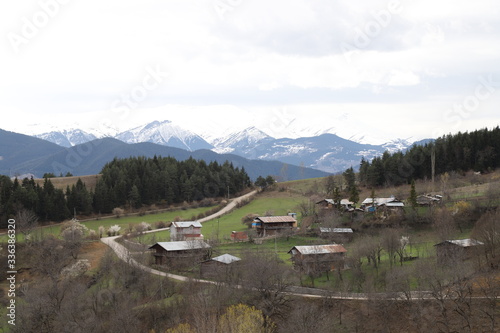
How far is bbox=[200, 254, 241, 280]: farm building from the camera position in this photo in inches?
1973

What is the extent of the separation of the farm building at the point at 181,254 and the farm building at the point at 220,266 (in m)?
3.81

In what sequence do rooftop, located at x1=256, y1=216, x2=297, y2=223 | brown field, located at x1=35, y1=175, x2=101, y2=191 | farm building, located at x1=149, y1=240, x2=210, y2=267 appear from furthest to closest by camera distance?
brown field, located at x1=35, y1=175, x2=101, y2=191 < rooftop, located at x1=256, y1=216, x2=297, y2=223 < farm building, located at x1=149, y1=240, x2=210, y2=267

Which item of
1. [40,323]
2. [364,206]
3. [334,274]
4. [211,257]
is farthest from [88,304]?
[364,206]

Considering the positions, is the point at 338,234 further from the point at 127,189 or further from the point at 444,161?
the point at 127,189

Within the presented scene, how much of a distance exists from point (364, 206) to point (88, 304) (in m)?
43.0

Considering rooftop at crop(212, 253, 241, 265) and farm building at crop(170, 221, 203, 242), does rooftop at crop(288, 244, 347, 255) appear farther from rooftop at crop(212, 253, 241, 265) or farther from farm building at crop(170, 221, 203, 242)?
farm building at crop(170, 221, 203, 242)

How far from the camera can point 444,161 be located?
9575 cm

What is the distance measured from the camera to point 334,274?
4978 centimetres

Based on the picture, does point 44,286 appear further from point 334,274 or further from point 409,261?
point 409,261

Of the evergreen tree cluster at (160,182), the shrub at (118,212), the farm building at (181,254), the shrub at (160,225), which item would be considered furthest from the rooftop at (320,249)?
the evergreen tree cluster at (160,182)

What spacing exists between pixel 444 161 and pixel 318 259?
55860mm

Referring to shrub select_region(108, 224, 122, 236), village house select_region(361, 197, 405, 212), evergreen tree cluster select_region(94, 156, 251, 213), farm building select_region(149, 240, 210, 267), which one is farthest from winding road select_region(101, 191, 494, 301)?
evergreen tree cluster select_region(94, 156, 251, 213)

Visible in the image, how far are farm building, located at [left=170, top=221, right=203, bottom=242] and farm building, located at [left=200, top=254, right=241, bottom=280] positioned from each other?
13.5m

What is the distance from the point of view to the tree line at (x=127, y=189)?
8306cm
